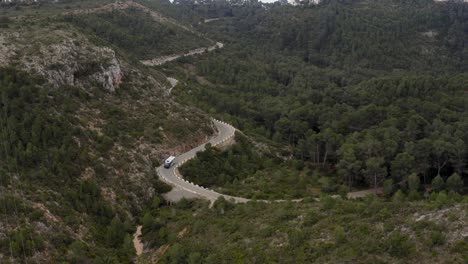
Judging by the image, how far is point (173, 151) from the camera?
67.3 metres

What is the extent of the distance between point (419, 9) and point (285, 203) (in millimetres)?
177974

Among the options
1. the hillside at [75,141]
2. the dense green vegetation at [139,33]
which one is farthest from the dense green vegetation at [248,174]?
the dense green vegetation at [139,33]

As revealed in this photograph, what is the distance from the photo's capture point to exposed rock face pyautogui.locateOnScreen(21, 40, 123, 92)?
65.4m

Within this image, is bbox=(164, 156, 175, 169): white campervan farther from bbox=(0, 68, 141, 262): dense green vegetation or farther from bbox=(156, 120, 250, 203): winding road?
bbox=(0, 68, 141, 262): dense green vegetation

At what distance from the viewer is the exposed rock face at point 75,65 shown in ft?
214

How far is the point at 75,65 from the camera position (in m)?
70.6

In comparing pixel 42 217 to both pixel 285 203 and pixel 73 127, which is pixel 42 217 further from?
pixel 285 203

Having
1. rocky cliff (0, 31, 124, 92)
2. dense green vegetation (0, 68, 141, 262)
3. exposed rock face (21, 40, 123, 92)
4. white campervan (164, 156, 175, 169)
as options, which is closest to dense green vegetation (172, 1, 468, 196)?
exposed rock face (21, 40, 123, 92)

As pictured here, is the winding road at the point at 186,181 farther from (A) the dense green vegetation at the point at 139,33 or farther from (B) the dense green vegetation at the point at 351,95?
(A) the dense green vegetation at the point at 139,33

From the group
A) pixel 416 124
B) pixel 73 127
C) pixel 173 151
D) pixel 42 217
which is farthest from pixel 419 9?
pixel 42 217

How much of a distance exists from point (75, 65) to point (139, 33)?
6882cm

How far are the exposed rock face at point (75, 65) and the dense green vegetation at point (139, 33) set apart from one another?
32398 millimetres

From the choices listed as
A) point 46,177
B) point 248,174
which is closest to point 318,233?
point 46,177

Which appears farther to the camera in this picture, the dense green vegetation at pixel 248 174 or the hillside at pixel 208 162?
the dense green vegetation at pixel 248 174
